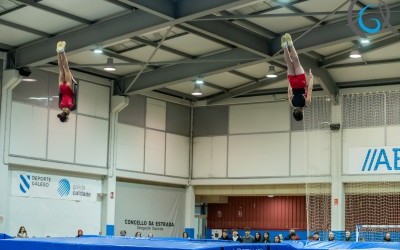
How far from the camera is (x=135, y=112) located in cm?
3369

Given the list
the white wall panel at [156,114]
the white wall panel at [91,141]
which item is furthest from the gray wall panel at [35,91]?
the white wall panel at [156,114]

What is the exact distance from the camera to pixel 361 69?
101ft

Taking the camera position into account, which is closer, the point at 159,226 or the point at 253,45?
the point at 253,45

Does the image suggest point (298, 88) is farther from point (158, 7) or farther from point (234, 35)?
point (234, 35)

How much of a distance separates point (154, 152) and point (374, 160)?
10.5 metres

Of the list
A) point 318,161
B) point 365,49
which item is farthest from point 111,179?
point 365,49

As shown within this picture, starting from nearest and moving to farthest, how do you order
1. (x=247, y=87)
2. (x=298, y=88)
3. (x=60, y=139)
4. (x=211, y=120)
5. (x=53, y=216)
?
(x=298, y=88), (x=53, y=216), (x=60, y=139), (x=247, y=87), (x=211, y=120)

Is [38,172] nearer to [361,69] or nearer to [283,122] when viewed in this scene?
[283,122]

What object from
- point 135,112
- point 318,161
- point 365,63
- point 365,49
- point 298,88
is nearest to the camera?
point 298,88

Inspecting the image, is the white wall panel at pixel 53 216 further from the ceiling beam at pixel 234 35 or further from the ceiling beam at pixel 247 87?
the ceiling beam at pixel 234 35

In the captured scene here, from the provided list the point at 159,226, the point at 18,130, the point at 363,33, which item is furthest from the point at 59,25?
the point at 363,33

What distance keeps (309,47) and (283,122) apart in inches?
344

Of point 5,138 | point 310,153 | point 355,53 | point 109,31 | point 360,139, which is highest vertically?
point 109,31

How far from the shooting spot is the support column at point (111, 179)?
103 ft
